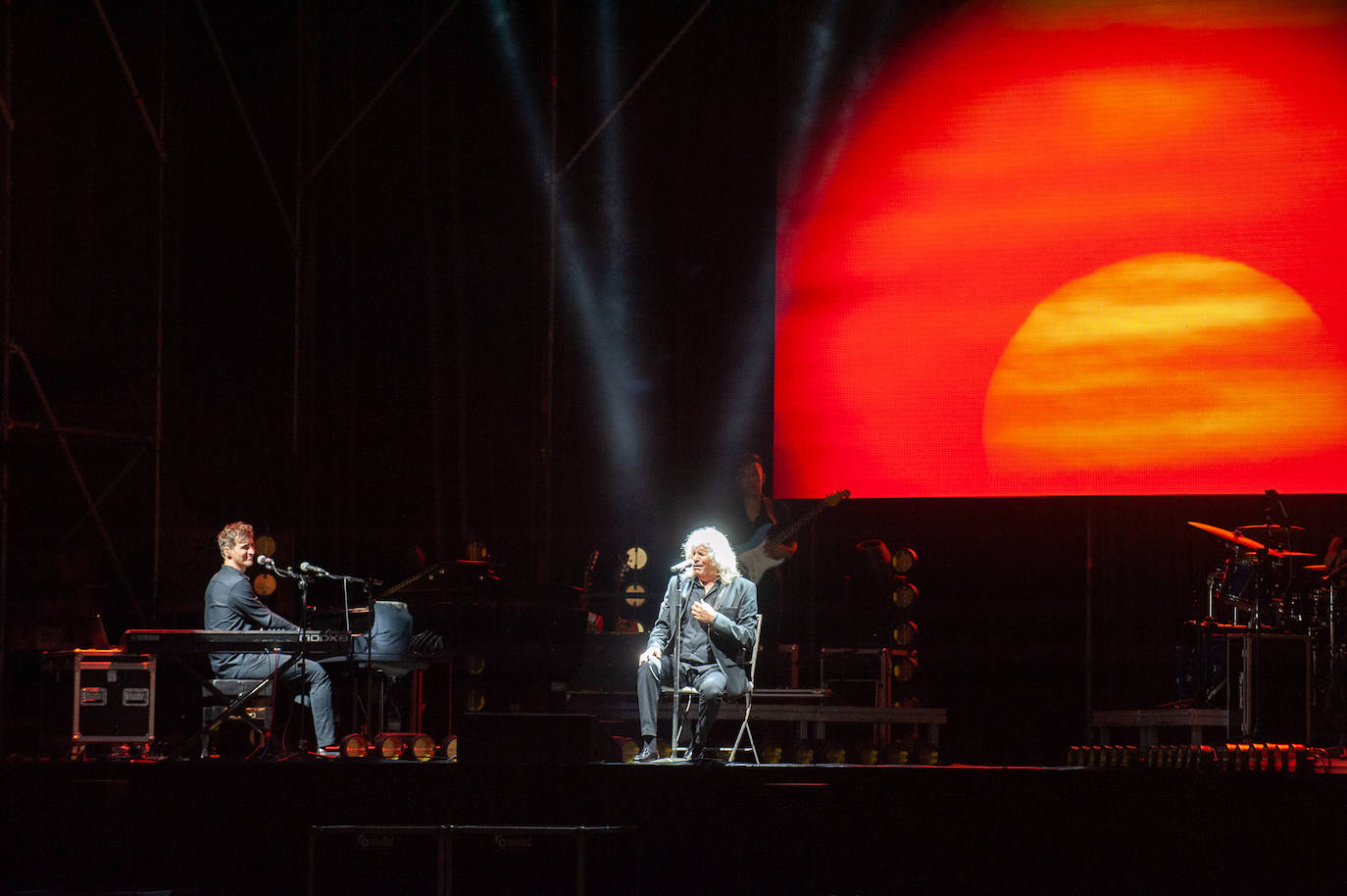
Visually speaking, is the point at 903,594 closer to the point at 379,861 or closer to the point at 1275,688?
the point at 1275,688

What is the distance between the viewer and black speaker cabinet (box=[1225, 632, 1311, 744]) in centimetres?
564

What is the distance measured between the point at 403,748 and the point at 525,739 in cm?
105

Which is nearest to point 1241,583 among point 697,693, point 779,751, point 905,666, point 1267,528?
point 1267,528

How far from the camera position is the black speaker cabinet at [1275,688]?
564 centimetres

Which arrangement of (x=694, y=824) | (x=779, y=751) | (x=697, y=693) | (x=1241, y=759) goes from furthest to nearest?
(x=779, y=751)
(x=697, y=693)
(x=1241, y=759)
(x=694, y=824)

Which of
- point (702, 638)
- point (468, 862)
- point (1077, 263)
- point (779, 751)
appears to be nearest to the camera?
point (468, 862)

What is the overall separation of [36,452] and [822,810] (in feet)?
14.9

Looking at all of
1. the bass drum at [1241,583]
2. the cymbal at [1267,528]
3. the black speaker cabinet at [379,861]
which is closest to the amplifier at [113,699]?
the black speaker cabinet at [379,861]

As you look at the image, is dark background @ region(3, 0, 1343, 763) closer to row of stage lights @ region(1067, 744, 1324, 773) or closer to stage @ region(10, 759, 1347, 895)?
row of stage lights @ region(1067, 744, 1324, 773)

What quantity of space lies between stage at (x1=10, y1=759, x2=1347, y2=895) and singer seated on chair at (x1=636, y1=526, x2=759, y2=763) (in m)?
0.72

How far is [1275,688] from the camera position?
223 inches

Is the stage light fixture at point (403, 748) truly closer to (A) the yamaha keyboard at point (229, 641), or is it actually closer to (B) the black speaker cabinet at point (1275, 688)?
(A) the yamaha keyboard at point (229, 641)

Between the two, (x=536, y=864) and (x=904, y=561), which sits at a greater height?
(x=904, y=561)

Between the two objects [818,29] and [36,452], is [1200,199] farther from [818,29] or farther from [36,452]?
[36,452]
